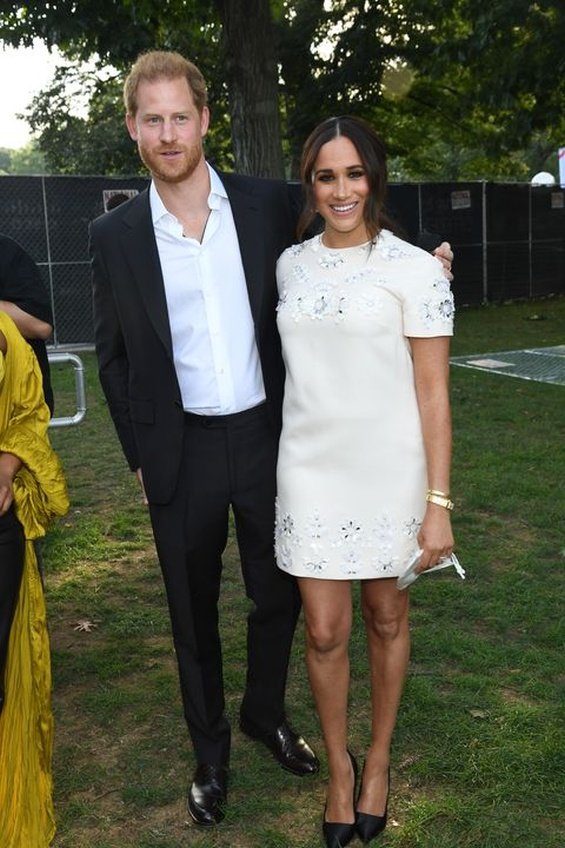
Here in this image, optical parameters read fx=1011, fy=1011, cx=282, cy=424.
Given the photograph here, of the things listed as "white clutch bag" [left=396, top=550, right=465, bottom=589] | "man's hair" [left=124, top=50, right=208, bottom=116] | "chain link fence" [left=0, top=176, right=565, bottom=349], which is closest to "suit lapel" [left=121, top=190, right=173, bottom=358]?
"man's hair" [left=124, top=50, right=208, bottom=116]

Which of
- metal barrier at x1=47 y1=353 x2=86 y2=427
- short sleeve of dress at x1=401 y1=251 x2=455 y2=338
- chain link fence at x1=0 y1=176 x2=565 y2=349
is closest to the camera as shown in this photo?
short sleeve of dress at x1=401 y1=251 x2=455 y2=338

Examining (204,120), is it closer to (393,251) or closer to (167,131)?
(167,131)

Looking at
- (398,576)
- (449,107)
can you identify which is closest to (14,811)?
(398,576)

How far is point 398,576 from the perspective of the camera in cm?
290

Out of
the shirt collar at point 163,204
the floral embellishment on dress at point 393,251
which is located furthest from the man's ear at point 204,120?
the floral embellishment on dress at point 393,251

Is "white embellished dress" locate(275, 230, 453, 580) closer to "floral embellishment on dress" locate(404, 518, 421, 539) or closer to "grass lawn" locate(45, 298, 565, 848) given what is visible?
"floral embellishment on dress" locate(404, 518, 421, 539)

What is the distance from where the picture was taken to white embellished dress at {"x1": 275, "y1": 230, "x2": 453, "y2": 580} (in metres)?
2.73

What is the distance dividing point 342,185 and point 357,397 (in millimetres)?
586

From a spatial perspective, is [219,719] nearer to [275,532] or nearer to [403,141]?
[275,532]

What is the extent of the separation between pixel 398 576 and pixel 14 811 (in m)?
1.31

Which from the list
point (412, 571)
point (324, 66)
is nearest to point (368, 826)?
point (412, 571)

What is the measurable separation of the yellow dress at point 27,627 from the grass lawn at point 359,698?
0.25 metres

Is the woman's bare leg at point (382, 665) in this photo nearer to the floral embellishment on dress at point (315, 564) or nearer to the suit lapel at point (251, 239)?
the floral embellishment on dress at point (315, 564)

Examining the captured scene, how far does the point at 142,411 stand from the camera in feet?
10.1
